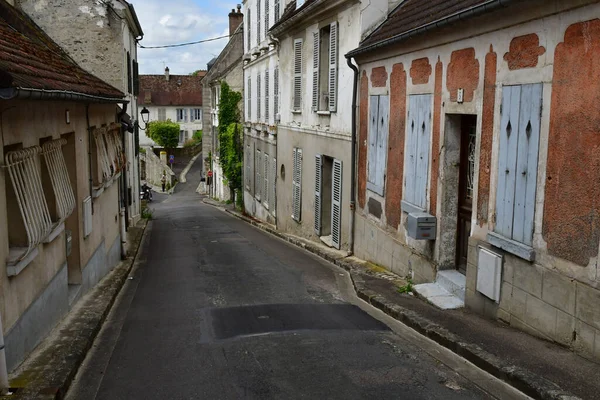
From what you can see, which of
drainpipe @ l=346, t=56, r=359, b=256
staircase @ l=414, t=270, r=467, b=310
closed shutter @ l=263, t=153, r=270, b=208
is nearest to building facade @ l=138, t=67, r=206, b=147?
closed shutter @ l=263, t=153, r=270, b=208

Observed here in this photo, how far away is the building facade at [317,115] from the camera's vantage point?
13062 millimetres

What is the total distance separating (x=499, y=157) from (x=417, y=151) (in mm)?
2510

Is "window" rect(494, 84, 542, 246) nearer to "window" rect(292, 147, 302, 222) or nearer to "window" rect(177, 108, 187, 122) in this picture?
"window" rect(292, 147, 302, 222)

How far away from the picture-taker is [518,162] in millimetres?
6582

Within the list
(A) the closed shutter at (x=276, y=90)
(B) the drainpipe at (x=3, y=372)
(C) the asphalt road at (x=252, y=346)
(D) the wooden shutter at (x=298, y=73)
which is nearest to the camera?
(B) the drainpipe at (x=3, y=372)

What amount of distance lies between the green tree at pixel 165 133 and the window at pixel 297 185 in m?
46.0

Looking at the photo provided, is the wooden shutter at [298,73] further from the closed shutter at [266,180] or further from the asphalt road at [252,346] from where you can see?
the asphalt road at [252,346]

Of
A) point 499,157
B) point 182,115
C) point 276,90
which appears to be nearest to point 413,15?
point 499,157

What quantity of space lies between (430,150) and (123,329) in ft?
15.6

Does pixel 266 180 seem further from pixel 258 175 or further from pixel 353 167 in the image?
pixel 353 167

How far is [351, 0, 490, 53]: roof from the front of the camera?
8.24 meters

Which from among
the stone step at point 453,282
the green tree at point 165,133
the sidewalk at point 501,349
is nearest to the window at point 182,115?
the green tree at point 165,133

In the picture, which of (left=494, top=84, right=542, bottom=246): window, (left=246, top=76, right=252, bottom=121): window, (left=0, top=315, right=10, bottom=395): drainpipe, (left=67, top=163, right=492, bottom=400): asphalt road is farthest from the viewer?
(left=246, top=76, right=252, bottom=121): window

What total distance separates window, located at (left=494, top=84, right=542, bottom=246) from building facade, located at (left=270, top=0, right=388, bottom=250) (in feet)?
19.2
